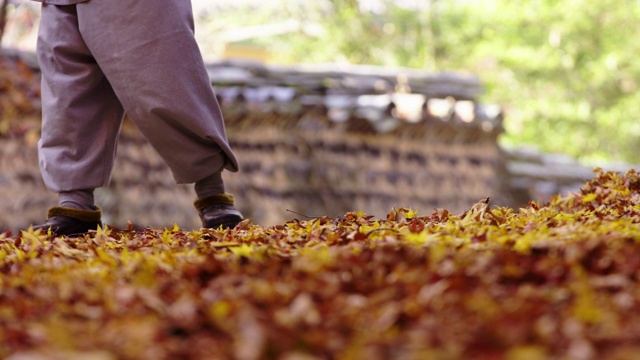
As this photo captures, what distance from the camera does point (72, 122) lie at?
354 cm

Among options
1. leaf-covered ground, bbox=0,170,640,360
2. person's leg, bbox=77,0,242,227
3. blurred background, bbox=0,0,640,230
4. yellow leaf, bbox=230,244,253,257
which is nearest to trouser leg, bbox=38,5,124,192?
person's leg, bbox=77,0,242,227

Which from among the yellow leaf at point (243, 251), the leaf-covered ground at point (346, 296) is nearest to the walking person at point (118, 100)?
the leaf-covered ground at point (346, 296)

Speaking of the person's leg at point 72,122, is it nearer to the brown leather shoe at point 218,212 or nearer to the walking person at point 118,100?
the walking person at point 118,100

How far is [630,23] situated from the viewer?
17125 millimetres

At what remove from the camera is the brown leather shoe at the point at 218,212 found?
11.4 feet

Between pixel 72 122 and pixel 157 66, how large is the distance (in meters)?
0.40

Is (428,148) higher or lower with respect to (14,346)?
lower

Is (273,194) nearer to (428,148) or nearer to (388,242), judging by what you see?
(428,148)

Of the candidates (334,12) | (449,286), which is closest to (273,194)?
(449,286)

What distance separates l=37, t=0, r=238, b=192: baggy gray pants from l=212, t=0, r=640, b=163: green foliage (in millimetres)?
13141

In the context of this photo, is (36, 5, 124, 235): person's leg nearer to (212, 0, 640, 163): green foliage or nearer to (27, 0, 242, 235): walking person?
(27, 0, 242, 235): walking person

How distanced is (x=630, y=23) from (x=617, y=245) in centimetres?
1583

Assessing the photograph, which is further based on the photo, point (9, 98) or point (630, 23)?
point (630, 23)

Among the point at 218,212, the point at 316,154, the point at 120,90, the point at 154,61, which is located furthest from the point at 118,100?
the point at 316,154
